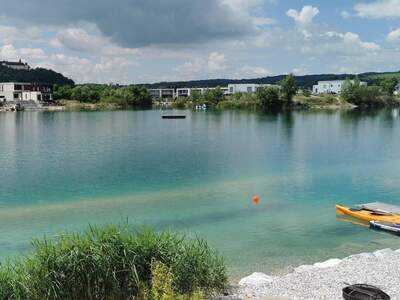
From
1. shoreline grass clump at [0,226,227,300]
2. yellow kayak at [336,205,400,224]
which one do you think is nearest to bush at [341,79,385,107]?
yellow kayak at [336,205,400,224]

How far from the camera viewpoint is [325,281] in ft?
41.3

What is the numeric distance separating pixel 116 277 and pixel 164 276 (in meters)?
1.40

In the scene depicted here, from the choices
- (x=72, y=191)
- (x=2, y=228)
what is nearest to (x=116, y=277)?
(x=2, y=228)

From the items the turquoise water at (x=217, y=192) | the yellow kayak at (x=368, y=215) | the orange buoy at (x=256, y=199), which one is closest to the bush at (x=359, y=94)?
the turquoise water at (x=217, y=192)

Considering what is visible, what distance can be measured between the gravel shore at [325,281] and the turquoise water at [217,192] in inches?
149

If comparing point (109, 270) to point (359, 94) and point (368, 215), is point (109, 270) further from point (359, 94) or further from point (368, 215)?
point (359, 94)

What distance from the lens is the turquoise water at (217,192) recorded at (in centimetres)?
2177

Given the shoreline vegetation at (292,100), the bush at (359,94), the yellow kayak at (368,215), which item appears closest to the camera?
the yellow kayak at (368,215)

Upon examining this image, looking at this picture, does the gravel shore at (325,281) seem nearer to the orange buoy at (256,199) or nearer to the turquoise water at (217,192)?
the turquoise water at (217,192)

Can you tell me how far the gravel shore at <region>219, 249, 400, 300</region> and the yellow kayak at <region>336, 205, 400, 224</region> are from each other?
840 cm

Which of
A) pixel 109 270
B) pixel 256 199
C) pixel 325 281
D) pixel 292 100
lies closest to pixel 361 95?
pixel 292 100

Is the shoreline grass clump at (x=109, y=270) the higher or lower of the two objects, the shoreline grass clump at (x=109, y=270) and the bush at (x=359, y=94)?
the lower

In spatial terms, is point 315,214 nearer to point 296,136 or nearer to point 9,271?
point 9,271

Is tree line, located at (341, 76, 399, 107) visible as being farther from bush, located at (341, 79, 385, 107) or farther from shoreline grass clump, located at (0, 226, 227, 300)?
shoreline grass clump, located at (0, 226, 227, 300)
